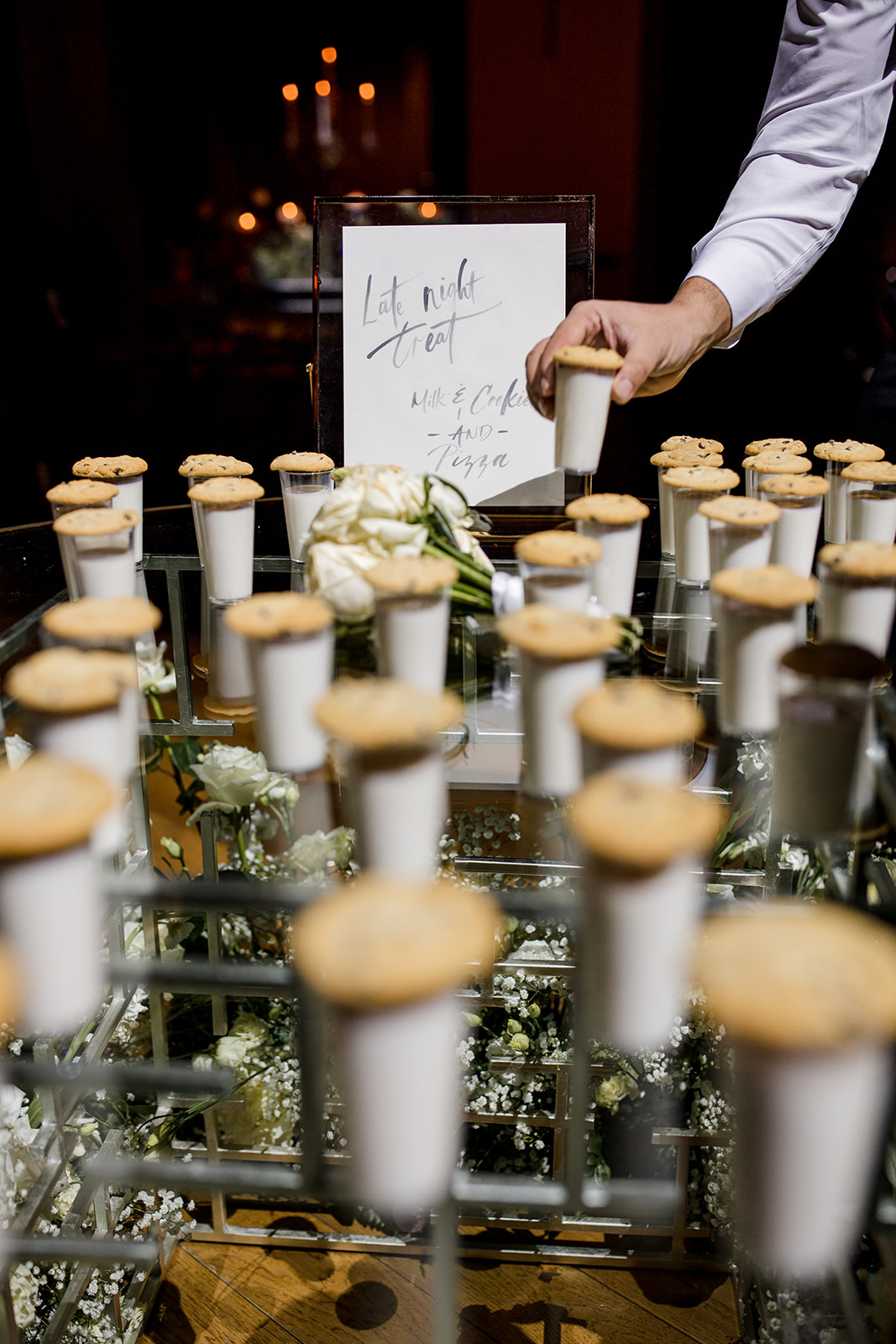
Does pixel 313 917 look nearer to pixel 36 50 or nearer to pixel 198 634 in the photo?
pixel 198 634

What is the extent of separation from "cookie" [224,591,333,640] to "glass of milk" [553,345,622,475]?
0.44 m

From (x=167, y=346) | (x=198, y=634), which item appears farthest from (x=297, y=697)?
(x=167, y=346)

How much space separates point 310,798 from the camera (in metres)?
1.04

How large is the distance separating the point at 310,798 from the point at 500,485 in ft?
2.39

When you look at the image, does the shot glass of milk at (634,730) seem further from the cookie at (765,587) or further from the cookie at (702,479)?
the cookie at (702,479)

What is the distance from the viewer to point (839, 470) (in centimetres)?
131

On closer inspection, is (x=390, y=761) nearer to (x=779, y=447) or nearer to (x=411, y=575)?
(x=411, y=575)

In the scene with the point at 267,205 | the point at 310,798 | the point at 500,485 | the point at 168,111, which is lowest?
the point at 310,798

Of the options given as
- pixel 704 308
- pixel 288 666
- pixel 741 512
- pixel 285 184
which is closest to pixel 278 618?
pixel 288 666

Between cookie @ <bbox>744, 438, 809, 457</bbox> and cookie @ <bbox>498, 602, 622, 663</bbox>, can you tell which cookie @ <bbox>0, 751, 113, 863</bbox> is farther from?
cookie @ <bbox>744, 438, 809, 457</bbox>

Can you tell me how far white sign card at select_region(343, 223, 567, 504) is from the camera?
5.10 feet

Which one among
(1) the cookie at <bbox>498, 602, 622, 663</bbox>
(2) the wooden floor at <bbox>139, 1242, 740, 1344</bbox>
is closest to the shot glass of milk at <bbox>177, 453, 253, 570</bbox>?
(1) the cookie at <bbox>498, 602, 622, 663</bbox>

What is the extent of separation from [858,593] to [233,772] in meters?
0.69

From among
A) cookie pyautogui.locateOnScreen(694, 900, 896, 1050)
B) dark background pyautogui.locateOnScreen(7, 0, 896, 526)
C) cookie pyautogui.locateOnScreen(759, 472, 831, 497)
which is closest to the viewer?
cookie pyautogui.locateOnScreen(694, 900, 896, 1050)
